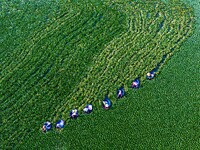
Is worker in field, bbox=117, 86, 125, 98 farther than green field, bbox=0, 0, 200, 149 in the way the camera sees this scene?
Yes

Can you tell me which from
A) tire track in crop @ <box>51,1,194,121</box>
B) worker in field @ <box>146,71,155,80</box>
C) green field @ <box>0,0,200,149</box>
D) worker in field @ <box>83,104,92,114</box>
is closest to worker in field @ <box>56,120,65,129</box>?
green field @ <box>0,0,200,149</box>

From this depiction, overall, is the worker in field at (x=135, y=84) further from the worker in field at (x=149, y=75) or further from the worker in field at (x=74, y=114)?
the worker in field at (x=74, y=114)

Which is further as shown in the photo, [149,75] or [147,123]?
[149,75]

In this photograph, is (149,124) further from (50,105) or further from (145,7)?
(145,7)

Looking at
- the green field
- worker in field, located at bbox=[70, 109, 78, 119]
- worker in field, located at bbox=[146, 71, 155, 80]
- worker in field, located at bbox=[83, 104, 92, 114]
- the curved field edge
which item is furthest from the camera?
worker in field, located at bbox=[146, 71, 155, 80]

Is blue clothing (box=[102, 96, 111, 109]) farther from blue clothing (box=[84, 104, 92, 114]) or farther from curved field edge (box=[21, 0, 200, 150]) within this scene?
blue clothing (box=[84, 104, 92, 114])

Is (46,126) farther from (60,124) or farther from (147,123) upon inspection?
(147,123)

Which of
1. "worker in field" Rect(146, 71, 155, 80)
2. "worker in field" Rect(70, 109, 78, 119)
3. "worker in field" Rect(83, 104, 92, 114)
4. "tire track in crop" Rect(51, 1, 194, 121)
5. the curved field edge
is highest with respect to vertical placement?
"tire track in crop" Rect(51, 1, 194, 121)

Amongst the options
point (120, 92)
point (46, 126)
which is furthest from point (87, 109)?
point (46, 126)
